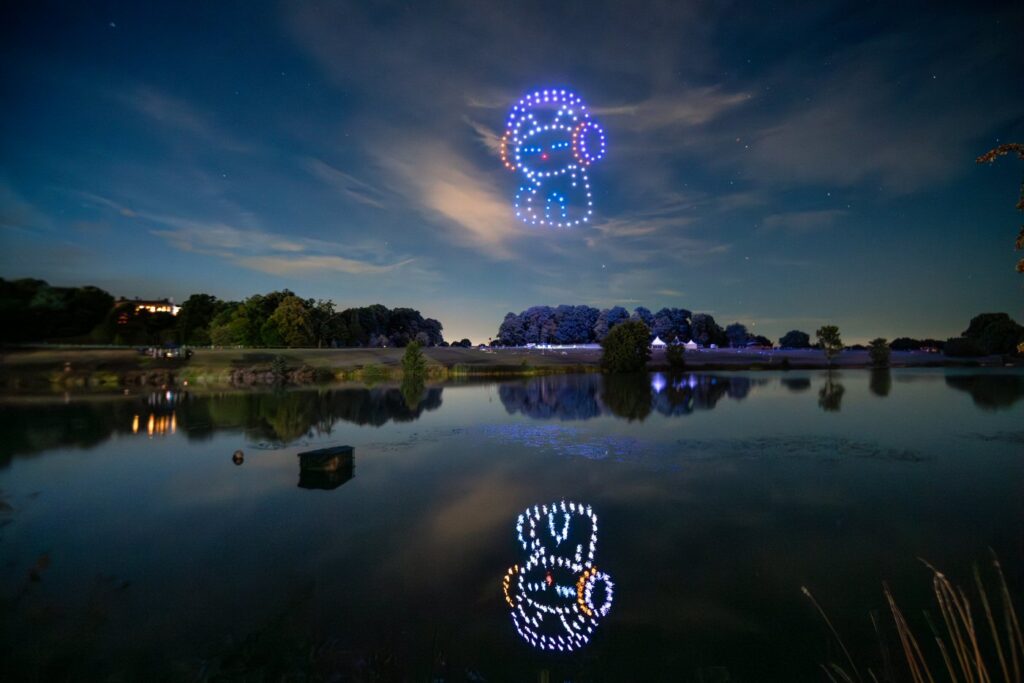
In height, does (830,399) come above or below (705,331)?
below

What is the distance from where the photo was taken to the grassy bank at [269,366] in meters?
60.4

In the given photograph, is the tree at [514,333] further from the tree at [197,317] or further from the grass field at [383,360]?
the tree at [197,317]

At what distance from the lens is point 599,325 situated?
178 meters

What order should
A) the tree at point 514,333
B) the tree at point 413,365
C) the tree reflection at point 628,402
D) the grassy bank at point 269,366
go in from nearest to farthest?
the tree reflection at point 628,402, the grassy bank at point 269,366, the tree at point 413,365, the tree at point 514,333

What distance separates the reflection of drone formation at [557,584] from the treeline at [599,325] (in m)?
163

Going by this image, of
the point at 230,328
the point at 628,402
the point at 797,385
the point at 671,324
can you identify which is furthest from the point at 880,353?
the point at 230,328

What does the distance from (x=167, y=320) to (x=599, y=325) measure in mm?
120098

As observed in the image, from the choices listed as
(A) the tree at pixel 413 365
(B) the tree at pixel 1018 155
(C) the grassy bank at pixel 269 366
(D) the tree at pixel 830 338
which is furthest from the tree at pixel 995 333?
(B) the tree at pixel 1018 155

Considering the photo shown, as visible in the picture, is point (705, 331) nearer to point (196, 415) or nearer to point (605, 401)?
point (605, 401)

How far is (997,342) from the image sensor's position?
13150cm

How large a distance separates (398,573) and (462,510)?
4.19 m

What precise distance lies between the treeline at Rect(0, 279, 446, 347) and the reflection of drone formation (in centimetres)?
8888

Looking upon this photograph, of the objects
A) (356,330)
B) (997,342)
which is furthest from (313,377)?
(997,342)

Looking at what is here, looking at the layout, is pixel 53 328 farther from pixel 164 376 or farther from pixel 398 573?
pixel 398 573
